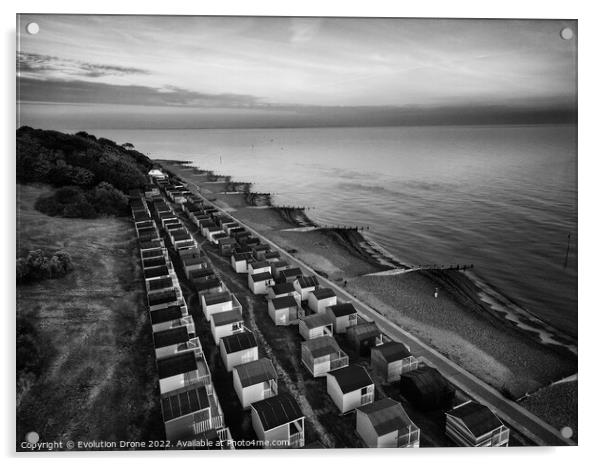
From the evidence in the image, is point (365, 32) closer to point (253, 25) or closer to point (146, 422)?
point (253, 25)

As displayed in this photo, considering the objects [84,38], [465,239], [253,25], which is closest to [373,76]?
[253,25]

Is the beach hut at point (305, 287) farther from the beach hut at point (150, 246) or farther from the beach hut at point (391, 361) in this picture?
the beach hut at point (150, 246)

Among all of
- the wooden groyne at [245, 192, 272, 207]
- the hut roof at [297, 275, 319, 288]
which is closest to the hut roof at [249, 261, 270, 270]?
the hut roof at [297, 275, 319, 288]

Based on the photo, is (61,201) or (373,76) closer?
(373,76)

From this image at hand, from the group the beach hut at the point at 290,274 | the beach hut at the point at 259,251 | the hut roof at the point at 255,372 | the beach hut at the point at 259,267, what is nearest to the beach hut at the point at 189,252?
the beach hut at the point at 259,251

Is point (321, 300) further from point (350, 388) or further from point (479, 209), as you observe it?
point (479, 209)

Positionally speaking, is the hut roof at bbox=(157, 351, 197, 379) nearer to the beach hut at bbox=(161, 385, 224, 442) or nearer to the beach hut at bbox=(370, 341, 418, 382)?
the beach hut at bbox=(161, 385, 224, 442)
